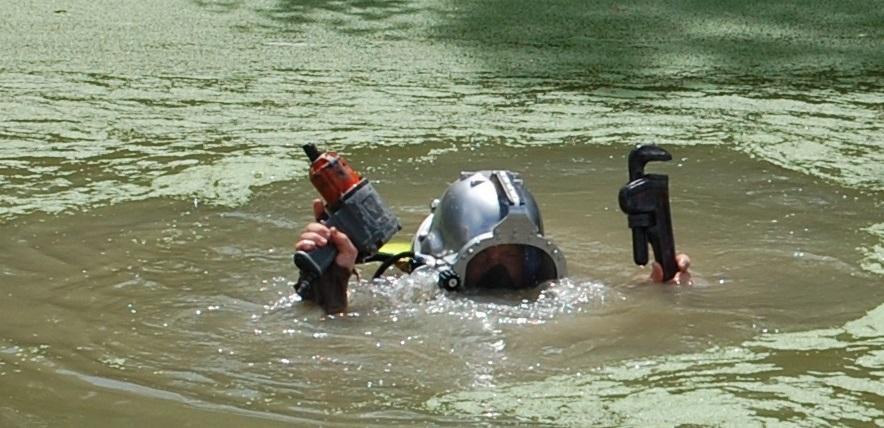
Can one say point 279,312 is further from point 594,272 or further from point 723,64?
point 723,64

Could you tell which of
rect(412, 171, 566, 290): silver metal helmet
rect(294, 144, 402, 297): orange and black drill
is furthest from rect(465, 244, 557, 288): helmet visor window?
rect(294, 144, 402, 297): orange and black drill

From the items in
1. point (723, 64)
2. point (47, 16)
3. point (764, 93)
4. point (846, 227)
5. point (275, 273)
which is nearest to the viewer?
point (275, 273)

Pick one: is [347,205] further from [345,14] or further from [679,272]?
[345,14]

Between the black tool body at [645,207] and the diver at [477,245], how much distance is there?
0.82ft

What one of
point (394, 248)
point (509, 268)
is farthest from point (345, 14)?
point (509, 268)

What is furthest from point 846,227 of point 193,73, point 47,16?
point 47,16

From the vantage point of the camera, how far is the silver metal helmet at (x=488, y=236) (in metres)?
3.88

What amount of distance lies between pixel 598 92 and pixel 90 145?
229 centimetres

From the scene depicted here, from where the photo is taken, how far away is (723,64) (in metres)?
7.29

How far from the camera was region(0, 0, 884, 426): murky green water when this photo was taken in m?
3.26

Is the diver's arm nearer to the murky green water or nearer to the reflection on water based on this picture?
the murky green water

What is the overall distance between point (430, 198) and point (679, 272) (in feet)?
3.90

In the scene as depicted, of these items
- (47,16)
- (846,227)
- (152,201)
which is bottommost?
(846,227)

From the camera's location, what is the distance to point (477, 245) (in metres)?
3.89
